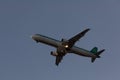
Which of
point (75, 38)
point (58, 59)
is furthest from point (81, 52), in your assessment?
point (75, 38)

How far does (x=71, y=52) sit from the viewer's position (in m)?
156

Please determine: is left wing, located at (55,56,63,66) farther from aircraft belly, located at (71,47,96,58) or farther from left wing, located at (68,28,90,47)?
left wing, located at (68,28,90,47)

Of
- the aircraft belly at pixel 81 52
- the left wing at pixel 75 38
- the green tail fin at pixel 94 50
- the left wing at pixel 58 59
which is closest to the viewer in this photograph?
the left wing at pixel 75 38

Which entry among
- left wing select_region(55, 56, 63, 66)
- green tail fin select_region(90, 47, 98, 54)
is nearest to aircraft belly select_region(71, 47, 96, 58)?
green tail fin select_region(90, 47, 98, 54)

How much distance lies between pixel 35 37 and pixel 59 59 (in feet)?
50.4

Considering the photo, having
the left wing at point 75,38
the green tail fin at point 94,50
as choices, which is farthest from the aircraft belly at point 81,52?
the left wing at point 75,38

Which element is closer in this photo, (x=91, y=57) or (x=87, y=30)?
(x=87, y=30)

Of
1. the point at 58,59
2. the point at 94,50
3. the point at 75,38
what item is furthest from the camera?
the point at 94,50

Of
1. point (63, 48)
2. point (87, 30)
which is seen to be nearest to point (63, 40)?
point (63, 48)

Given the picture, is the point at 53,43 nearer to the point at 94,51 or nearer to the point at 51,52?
the point at 51,52

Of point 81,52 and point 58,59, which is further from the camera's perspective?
point 58,59

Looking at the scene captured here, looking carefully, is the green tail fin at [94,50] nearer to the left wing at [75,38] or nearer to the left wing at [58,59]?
the left wing at [58,59]

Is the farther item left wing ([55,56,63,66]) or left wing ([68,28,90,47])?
left wing ([55,56,63,66])

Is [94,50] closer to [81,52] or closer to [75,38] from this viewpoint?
[81,52]
